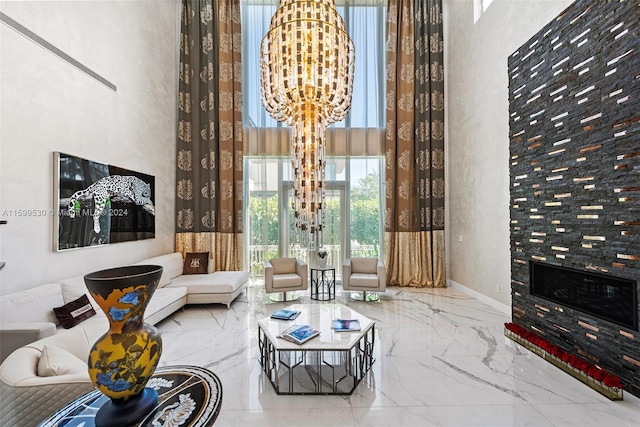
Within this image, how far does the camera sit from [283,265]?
4988 millimetres

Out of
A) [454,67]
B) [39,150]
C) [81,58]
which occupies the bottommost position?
[39,150]

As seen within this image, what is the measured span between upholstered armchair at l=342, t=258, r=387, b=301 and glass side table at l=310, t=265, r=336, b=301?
0.25 m

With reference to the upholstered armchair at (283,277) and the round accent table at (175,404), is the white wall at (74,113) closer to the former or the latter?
the upholstered armchair at (283,277)

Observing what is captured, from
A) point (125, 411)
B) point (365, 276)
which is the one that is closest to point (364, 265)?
point (365, 276)

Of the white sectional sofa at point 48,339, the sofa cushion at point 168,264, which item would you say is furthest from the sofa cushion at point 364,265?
the sofa cushion at point 168,264

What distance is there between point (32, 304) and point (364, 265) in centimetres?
411

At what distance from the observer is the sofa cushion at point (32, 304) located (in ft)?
7.57

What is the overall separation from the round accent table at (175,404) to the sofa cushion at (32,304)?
196 cm

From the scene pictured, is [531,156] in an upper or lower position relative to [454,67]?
lower

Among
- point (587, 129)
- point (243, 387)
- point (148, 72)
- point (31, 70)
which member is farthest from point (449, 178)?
point (31, 70)

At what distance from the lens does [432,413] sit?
6.58 ft

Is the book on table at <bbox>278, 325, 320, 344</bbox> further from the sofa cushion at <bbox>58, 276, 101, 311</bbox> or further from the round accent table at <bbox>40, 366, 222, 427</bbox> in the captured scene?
the sofa cushion at <bbox>58, 276, 101, 311</bbox>

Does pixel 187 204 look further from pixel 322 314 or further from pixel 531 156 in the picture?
pixel 531 156

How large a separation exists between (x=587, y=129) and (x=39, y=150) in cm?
499
